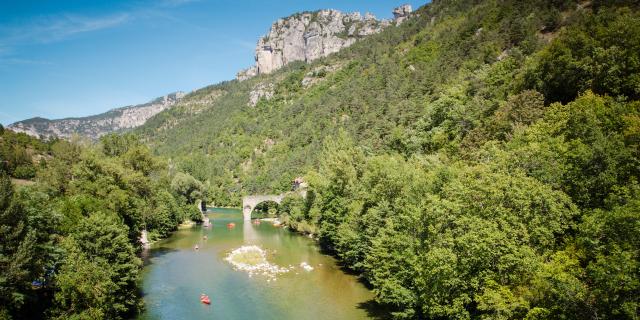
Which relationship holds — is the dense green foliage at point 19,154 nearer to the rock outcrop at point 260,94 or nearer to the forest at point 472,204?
the forest at point 472,204

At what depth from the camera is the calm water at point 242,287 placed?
29719 mm

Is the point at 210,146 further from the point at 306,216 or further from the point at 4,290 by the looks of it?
the point at 4,290

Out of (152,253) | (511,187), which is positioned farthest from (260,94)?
(511,187)

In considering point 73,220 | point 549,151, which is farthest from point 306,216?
point 549,151

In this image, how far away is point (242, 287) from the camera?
36.2m

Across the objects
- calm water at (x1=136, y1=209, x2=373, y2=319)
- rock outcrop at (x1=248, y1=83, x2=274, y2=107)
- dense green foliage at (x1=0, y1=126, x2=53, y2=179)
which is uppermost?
rock outcrop at (x1=248, y1=83, x2=274, y2=107)

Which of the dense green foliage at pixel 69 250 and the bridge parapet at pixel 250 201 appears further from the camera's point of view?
the bridge parapet at pixel 250 201

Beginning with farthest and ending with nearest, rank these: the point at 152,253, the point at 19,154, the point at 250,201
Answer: the point at 250,201 → the point at 19,154 → the point at 152,253

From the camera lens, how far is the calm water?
29719 mm

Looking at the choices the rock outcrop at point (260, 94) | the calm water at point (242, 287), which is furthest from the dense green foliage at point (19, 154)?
the rock outcrop at point (260, 94)

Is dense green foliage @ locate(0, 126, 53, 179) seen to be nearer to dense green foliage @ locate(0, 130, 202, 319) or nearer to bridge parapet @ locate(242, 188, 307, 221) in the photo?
dense green foliage @ locate(0, 130, 202, 319)

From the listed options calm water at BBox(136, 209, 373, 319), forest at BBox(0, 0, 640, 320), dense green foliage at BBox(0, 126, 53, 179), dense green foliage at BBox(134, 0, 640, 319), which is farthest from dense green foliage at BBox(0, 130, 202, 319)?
dense green foliage at BBox(0, 126, 53, 179)

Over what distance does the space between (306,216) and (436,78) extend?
117 ft

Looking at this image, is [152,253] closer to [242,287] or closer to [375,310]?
[242,287]
